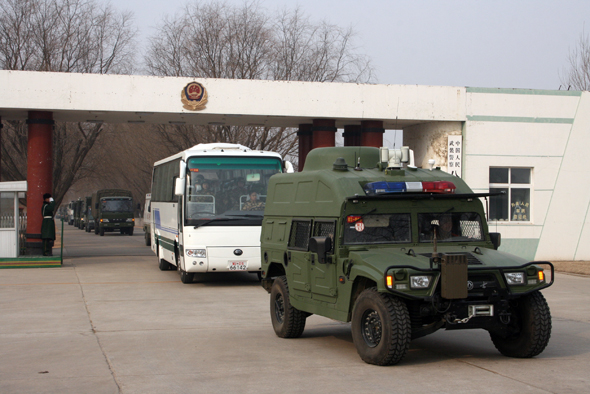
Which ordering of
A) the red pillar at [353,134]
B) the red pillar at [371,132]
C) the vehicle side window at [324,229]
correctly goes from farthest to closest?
the red pillar at [353,134], the red pillar at [371,132], the vehicle side window at [324,229]

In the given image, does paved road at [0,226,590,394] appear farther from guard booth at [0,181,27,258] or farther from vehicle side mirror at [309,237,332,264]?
guard booth at [0,181,27,258]

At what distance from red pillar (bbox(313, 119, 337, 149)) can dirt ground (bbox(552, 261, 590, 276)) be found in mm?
7945

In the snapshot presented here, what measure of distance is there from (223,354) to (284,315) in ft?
4.17

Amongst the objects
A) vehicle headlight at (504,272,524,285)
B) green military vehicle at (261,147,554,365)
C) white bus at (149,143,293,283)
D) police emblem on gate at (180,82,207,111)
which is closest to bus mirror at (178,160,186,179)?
white bus at (149,143,293,283)

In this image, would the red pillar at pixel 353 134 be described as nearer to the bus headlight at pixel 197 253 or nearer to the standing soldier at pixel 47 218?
the standing soldier at pixel 47 218

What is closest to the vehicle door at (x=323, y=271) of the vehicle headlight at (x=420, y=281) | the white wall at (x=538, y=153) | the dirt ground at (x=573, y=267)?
the vehicle headlight at (x=420, y=281)

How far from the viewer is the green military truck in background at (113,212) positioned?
159 ft

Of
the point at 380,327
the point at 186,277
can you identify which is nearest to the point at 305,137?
the point at 186,277

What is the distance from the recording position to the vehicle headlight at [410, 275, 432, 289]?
720cm

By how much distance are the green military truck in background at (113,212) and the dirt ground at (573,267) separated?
33.2m

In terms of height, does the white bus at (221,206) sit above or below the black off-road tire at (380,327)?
above

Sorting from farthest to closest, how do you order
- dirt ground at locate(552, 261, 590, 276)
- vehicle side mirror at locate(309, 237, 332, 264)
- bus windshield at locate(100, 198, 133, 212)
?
bus windshield at locate(100, 198, 133, 212) < dirt ground at locate(552, 261, 590, 276) < vehicle side mirror at locate(309, 237, 332, 264)

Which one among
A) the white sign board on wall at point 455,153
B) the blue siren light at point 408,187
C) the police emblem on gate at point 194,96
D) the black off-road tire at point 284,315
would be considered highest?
the police emblem on gate at point 194,96

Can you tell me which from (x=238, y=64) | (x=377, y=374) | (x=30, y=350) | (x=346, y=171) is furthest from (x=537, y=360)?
(x=238, y=64)
